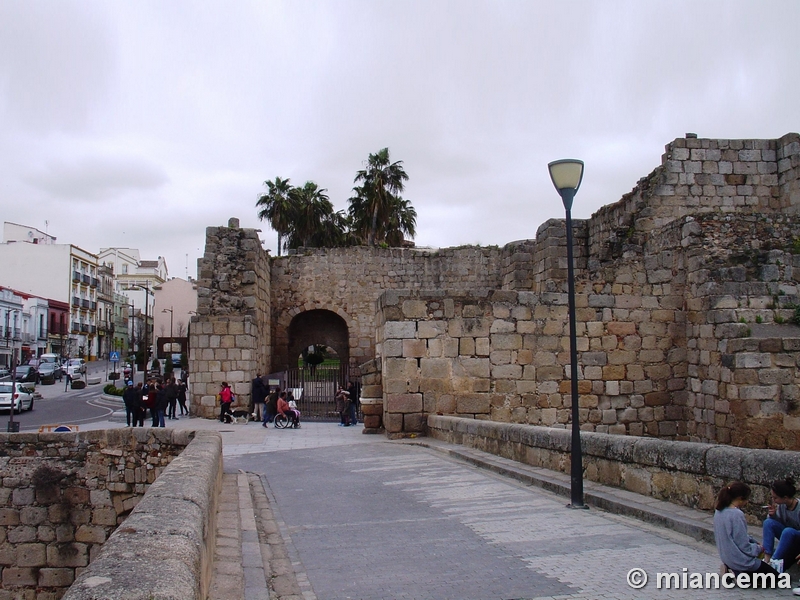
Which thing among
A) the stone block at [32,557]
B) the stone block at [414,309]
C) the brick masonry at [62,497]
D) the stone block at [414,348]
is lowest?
the stone block at [32,557]

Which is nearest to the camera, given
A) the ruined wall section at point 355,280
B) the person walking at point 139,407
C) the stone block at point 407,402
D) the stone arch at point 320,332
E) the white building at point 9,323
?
the stone block at point 407,402

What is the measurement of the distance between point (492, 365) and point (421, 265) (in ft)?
39.1

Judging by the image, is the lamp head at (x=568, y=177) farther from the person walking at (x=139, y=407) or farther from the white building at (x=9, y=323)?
the white building at (x=9, y=323)

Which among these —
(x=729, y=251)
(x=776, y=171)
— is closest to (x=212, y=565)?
(x=729, y=251)

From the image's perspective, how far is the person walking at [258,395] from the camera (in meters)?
19.4

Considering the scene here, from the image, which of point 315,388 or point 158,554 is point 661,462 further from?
point 315,388

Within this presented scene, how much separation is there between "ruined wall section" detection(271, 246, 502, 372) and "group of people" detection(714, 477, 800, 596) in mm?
19372

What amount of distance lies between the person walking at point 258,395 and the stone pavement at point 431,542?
9966 millimetres

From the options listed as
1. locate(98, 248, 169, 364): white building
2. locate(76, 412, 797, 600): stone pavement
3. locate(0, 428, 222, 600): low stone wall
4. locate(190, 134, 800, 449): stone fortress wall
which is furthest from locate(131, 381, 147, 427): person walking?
locate(98, 248, 169, 364): white building

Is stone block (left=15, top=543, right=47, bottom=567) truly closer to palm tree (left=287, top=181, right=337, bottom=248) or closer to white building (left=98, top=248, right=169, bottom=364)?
palm tree (left=287, top=181, right=337, bottom=248)

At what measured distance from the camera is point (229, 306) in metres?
19.8

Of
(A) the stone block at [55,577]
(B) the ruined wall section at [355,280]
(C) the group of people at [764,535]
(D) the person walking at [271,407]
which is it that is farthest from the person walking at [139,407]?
(C) the group of people at [764,535]

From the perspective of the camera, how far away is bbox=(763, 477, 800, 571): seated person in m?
4.46

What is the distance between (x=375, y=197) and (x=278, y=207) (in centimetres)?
714
